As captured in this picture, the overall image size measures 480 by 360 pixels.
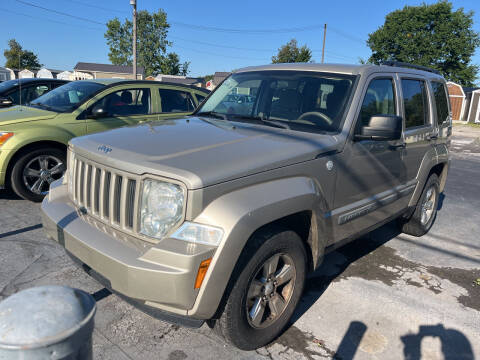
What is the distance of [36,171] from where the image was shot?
5336 mm

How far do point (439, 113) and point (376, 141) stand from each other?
6.56 ft

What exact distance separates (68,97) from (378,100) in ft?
15.6

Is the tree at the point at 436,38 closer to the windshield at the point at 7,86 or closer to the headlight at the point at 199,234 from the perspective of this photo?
A: the windshield at the point at 7,86

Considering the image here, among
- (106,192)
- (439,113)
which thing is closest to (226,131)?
(106,192)

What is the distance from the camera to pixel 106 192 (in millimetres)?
2547

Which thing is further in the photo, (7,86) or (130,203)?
(7,86)

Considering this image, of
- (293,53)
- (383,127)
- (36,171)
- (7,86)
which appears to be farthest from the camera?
(293,53)

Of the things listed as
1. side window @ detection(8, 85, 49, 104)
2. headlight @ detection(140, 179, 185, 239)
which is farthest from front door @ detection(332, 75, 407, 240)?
side window @ detection(8, 85, 49, 104)

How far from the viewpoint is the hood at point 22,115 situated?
5.25 meters

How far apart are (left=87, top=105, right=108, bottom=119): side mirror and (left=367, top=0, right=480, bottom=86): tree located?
48466 millimetres

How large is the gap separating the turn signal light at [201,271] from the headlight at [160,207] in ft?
0.94

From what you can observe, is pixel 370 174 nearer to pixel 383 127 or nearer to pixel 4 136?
pixel 383 127

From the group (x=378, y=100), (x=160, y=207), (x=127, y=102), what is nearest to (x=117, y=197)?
(x=160, y=207)

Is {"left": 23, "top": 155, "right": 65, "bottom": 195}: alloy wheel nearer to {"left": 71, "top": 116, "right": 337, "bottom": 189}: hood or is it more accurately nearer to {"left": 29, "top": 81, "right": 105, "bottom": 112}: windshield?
{"left": 29, "top": 81, "right": 105, "bottom": 112}: windshield
